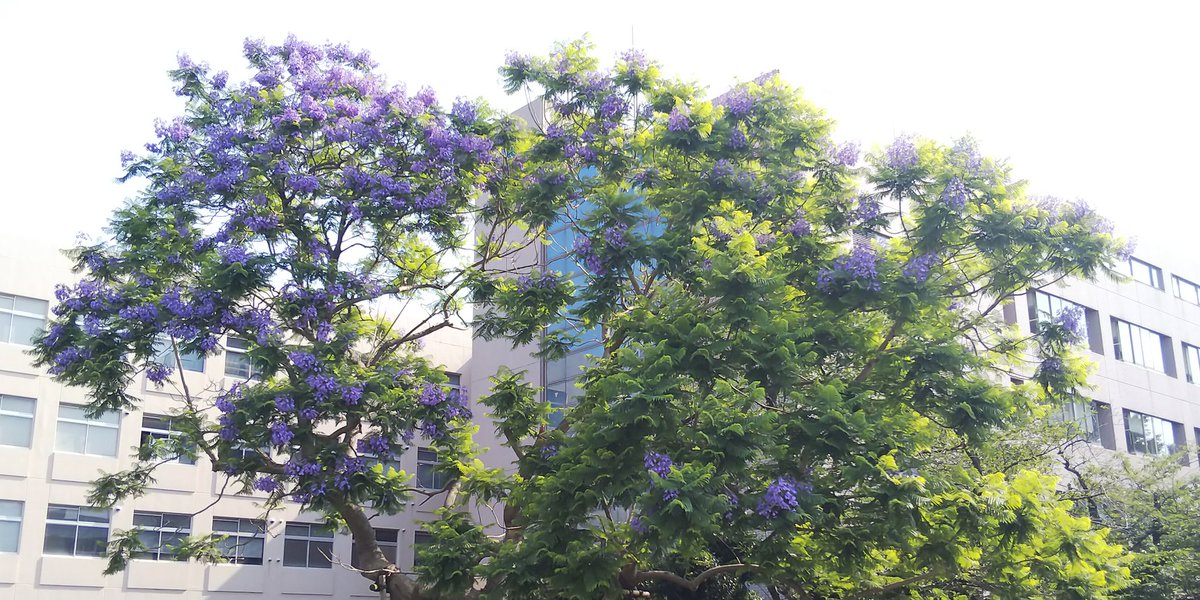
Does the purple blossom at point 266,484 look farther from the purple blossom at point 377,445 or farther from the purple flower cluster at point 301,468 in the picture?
the purple blossom at point 377,445

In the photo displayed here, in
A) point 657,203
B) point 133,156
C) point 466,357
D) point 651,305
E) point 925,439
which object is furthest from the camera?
point 466,357

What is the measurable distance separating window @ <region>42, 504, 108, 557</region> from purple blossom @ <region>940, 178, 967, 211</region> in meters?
24.0

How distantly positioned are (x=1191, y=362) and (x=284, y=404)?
29.9m

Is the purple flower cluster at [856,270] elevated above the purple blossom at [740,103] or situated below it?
below

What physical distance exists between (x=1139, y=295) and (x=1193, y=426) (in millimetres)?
4006

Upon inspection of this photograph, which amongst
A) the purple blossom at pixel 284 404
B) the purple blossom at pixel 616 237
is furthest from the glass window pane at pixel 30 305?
the purple blossom at pixel 616 237

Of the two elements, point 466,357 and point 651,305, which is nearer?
point 651,305

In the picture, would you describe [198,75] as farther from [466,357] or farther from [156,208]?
[466,357]

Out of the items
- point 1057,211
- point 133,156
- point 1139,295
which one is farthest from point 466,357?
point 1057,211

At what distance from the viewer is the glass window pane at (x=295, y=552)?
110 ft

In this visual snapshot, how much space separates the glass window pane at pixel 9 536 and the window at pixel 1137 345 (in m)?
27.7

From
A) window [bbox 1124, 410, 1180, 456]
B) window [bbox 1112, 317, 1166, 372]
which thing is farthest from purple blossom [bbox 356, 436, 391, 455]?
window [bbox 1112, 317, 1166, 372]

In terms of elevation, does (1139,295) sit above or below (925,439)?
above

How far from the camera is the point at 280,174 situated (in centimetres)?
1312
